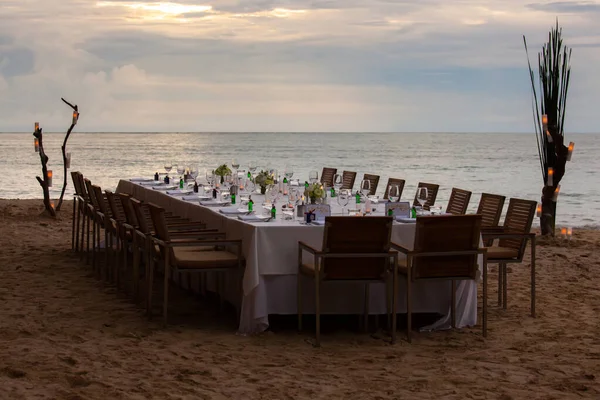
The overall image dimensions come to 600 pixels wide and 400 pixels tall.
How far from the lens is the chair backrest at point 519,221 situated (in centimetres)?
709

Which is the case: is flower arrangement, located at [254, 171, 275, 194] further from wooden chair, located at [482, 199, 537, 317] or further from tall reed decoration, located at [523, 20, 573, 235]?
tall reed decoration, located at [523, 20, 573, 235]

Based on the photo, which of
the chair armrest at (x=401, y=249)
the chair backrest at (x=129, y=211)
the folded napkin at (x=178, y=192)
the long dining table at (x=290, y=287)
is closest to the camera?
the chair armrest at (x=401, y=249)

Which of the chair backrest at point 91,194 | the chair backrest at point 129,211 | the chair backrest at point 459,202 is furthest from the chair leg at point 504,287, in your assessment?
the chair backrest at point 91,194

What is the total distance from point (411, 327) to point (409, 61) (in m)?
33.8

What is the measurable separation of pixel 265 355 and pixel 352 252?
84 cm

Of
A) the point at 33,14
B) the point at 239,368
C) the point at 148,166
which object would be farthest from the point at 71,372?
the point at 148,166

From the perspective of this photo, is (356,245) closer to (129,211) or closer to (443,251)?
(443,251)

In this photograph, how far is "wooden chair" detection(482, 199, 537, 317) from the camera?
7.03 m

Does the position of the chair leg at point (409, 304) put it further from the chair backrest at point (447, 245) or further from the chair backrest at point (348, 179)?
the chair backrest at point (348, 179)

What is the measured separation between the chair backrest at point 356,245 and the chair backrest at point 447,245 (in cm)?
21

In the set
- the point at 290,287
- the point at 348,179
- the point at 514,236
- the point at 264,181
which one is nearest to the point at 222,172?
the point at 264,181

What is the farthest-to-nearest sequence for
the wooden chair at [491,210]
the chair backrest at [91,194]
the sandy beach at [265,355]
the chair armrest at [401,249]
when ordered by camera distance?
1. the chair backrest at [91,194]
2. the wooden chair at [491,210]
3. the chair armrest at [401,249]
4. the sandy beach at [265,355]

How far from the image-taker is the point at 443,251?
623cm

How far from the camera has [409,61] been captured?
39.6m
